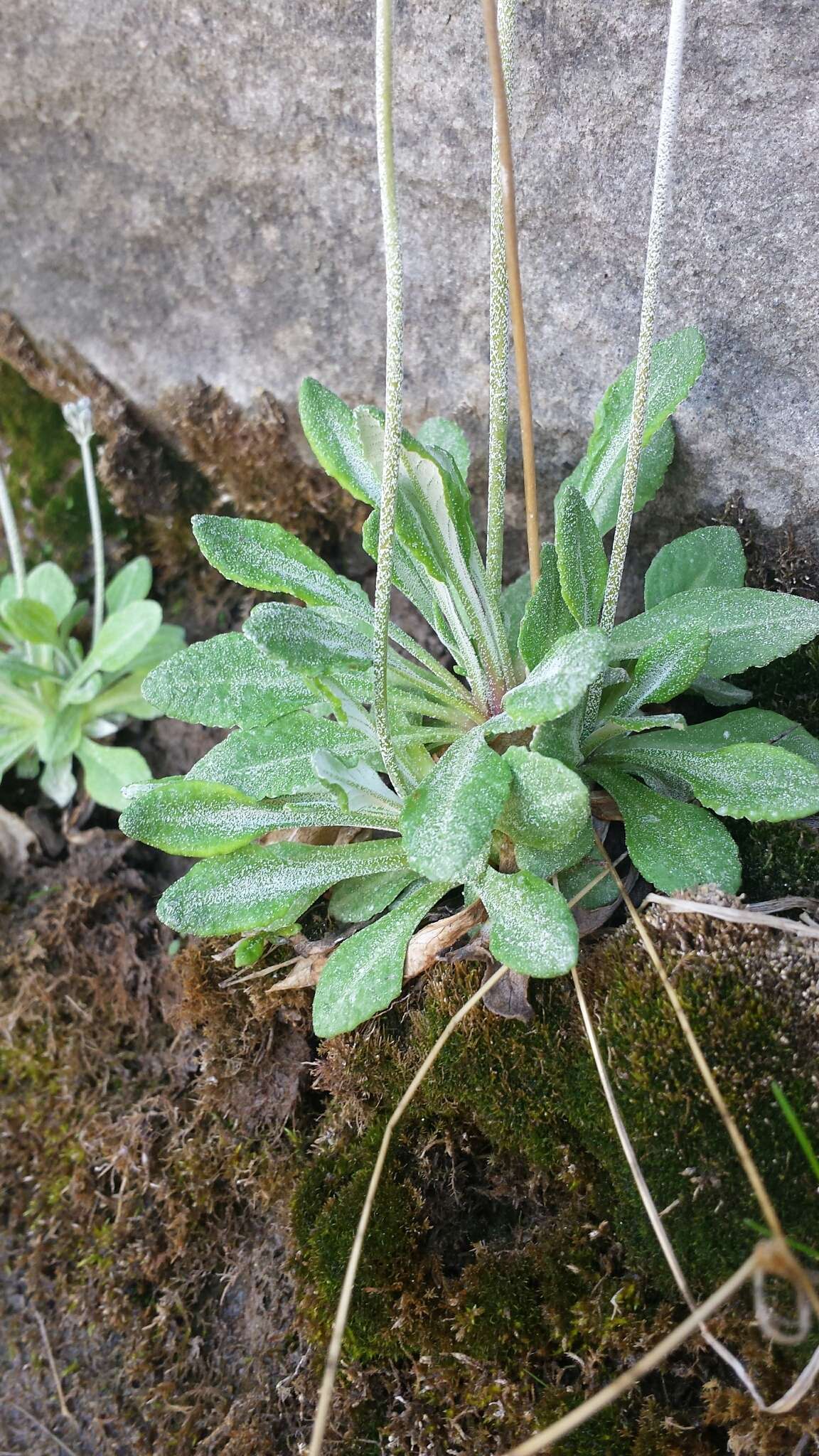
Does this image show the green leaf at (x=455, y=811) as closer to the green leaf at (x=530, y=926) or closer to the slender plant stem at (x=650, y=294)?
the green leaf at (x=530, y=926)

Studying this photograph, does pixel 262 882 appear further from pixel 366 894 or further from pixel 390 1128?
pixel 390 1128

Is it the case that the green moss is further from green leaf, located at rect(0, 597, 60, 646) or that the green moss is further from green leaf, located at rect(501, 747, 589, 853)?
green leaf, located at rect(0, 597, 60, 646)

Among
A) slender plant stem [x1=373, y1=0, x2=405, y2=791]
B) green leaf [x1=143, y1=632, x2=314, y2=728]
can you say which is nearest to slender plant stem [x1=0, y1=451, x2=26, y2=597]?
green leaf [x1=143, y1=632, x2=314, y2=728]

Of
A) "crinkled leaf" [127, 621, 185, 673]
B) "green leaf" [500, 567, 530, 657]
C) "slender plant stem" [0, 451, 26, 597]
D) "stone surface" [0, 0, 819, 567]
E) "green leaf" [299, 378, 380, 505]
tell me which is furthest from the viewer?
"crinkled leaf" [127, 621, 185, 673]

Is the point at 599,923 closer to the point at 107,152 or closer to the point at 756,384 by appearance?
the point at 756,384

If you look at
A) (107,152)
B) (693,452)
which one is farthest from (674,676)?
(107,152)

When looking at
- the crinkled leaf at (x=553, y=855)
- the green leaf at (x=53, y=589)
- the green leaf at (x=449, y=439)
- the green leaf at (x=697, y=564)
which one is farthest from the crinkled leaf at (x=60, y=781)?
the green leaf at (x=697, y=564)
